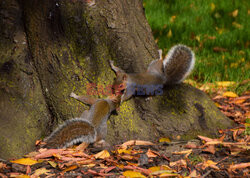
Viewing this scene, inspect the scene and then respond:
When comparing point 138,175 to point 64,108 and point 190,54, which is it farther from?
point 190,54

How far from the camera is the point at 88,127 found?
7.28ft

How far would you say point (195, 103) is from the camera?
2.64m

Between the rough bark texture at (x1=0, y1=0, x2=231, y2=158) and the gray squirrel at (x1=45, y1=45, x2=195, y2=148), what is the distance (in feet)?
0.23

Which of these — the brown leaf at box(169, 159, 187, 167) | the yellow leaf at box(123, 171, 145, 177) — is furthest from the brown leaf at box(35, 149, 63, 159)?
the brown leaf at box(169, 159, 187, 167)

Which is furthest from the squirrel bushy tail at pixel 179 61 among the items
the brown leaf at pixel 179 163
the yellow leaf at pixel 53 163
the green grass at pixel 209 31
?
the yellow leaf at pixel 53 163

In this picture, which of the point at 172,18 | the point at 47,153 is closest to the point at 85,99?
the point at 47,153

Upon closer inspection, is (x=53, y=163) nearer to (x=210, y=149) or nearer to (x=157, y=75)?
(x=210, y=149)

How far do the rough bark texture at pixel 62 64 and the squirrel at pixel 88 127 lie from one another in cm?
7

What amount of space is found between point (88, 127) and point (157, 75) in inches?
37.6

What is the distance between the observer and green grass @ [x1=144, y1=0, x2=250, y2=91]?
12.7 ft

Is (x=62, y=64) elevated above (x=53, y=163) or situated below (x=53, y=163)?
above

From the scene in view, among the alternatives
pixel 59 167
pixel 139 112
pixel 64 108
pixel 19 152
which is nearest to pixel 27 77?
pixel 64 108

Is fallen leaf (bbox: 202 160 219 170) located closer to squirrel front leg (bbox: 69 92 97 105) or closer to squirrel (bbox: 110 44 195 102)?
squirrel (bbox: 110 44 195 102)

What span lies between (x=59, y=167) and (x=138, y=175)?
52 centimetres
